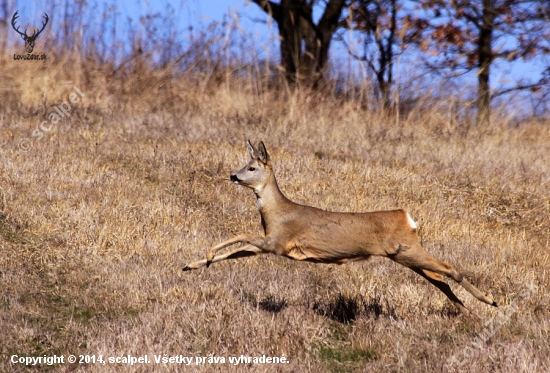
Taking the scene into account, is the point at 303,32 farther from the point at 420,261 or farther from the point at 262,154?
the point at 420,261

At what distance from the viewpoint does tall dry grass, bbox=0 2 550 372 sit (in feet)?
19.5

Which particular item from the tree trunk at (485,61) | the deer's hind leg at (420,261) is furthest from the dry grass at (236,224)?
the tree trunk at (485,61)

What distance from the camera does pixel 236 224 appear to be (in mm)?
8664

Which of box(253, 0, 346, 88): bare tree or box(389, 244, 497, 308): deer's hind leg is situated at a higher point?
box(253, 0, 346, 88): bare tree

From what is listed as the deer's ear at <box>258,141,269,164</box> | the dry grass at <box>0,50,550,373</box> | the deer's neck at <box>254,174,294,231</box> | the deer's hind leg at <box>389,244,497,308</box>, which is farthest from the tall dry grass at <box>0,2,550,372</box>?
the deer's ear at <box>258,141,269,164</box>

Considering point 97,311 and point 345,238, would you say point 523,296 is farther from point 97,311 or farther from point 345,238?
point 97,311

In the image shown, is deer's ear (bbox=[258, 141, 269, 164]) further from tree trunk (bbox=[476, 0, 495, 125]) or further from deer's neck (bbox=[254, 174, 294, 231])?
tree trunk (bbox=[476, 0, 495, 125])

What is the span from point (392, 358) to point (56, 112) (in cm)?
789

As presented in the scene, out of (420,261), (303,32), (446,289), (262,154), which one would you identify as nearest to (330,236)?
(420,261)

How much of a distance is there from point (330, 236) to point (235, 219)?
2.72 m

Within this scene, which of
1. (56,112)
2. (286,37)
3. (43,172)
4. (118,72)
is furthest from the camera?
(286,37)

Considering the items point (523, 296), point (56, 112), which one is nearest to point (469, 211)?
point (523, 296)

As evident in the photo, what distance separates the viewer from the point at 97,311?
6332 millimetres

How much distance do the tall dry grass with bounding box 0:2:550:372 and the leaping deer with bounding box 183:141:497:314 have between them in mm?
555
